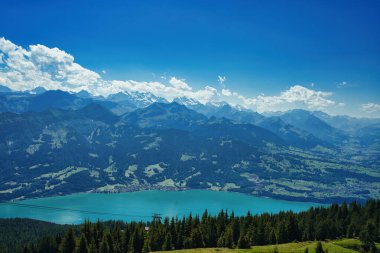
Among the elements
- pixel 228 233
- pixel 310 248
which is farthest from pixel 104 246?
pixel 310 248

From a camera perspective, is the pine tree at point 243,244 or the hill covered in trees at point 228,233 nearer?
the pine tree at point 243,244

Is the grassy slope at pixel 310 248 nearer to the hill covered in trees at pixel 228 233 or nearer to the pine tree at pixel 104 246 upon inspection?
the hill covered in trees at pixel 228 233

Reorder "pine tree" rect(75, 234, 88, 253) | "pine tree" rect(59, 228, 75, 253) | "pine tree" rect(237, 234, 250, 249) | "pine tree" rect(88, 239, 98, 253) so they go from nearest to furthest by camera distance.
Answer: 1. "pine tree" rect(237, 234, 250, 249)
2. "pine tree" rect(88, 239, 98, 253)
3. "pine tree" rect(75, 234, 88, 253)
4. "pine tree" rect(59, 228, 75, 253)

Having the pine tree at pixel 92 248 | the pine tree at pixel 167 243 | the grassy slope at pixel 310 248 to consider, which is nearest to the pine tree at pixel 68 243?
the pine tree at pixel 92 248

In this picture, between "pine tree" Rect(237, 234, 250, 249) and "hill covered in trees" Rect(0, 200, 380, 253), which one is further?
"hill covered in trees" Rect(0, 200, 380, 253)

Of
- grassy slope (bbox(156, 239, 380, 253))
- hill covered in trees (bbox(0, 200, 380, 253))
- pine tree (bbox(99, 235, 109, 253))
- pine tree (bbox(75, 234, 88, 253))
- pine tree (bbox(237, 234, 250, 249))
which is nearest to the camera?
grassy slope (bbox(156, 239, 380, 253))

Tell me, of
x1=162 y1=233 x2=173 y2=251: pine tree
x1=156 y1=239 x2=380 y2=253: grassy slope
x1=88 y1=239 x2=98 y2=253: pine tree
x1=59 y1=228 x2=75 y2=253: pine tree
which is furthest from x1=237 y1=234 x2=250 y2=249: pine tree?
x1=59 y1=228 x2=75 y2=253: pine tree

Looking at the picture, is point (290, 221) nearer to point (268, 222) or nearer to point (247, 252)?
point (268, 222)

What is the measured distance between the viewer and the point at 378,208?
110 metres

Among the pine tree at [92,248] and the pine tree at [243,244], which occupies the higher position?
the pine tree at [243,244]

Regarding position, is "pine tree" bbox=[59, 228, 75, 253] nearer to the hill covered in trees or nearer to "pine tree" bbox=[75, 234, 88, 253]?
the hill covered in trees

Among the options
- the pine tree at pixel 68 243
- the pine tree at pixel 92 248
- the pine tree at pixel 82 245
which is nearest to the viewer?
the pine tree at pixel 92 248

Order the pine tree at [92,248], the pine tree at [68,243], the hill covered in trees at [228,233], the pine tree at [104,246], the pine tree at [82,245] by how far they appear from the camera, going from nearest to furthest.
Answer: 1. the pine tree at [92,248]
2. the pine tree at [82,245]
3. the pine tree at [104,246]
4. the hill covered in trees at [228,233]
5. the pine tree at [68,243]

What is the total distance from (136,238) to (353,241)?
58.1 metres
